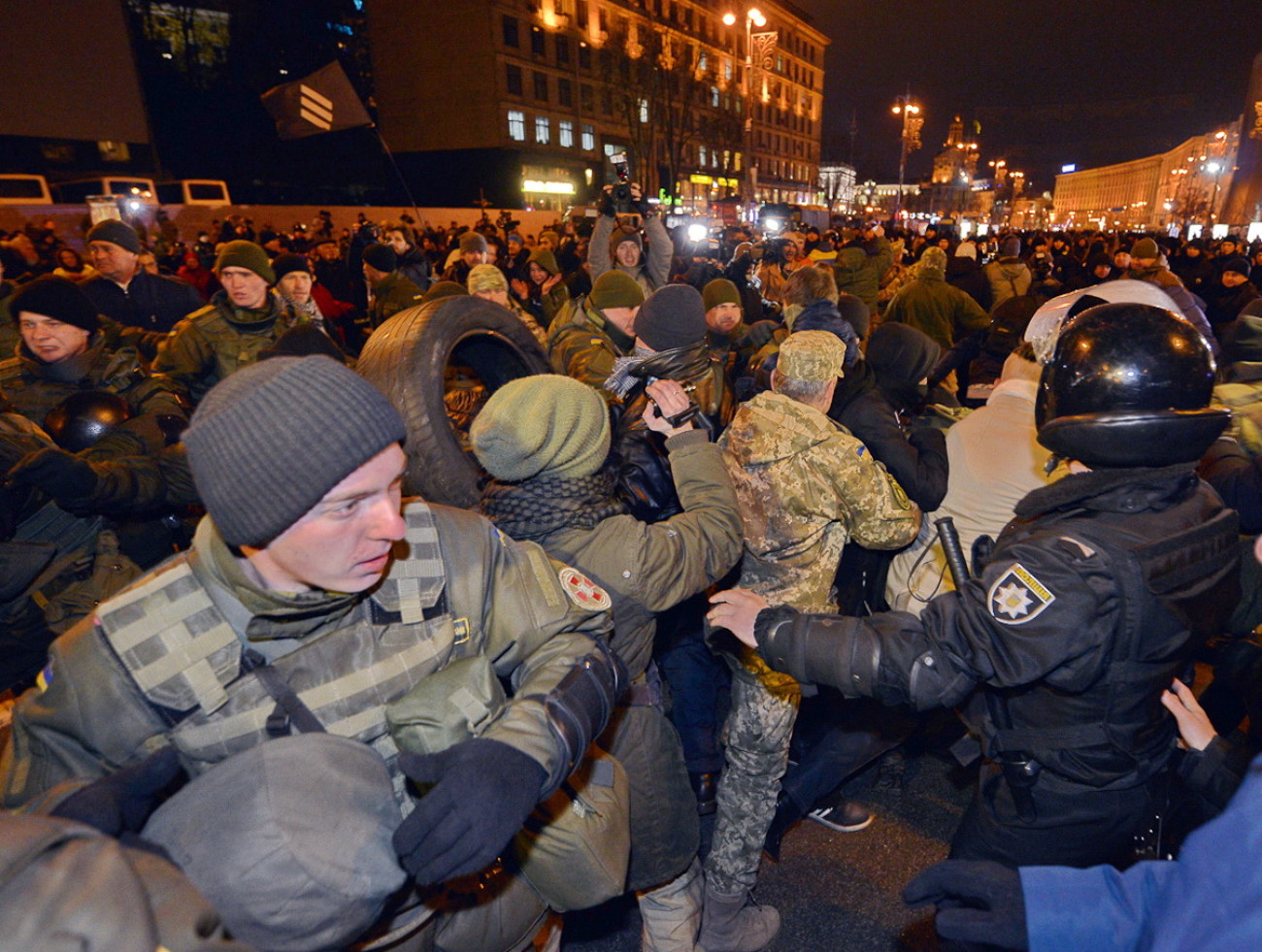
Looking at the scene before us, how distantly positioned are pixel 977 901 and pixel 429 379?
2096 millimetres

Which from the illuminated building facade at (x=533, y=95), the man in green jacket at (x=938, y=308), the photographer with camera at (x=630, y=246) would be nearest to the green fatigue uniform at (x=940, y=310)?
the man in green jacket at (x=938, y=308)

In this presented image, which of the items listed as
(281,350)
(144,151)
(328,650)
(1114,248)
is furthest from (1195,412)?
(144,151)

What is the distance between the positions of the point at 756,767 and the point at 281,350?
318cm

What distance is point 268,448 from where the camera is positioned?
1201 mm

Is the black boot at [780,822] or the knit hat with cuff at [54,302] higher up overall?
the knit hat with cuff at [54,302]

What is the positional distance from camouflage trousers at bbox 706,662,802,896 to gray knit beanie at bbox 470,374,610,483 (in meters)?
1.26

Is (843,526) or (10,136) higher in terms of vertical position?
(10,136)

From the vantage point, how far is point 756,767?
267cm

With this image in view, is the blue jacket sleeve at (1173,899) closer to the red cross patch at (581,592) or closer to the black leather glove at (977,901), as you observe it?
the black leather glove at (977,901)

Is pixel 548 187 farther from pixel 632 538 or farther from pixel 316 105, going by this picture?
pixel 632 538

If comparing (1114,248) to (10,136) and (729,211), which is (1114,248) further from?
(10,136)

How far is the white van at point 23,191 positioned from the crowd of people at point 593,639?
20660mm

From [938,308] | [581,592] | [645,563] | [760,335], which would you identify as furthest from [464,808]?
[938,308]

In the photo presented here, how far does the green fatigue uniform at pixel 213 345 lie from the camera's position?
4641 mm
